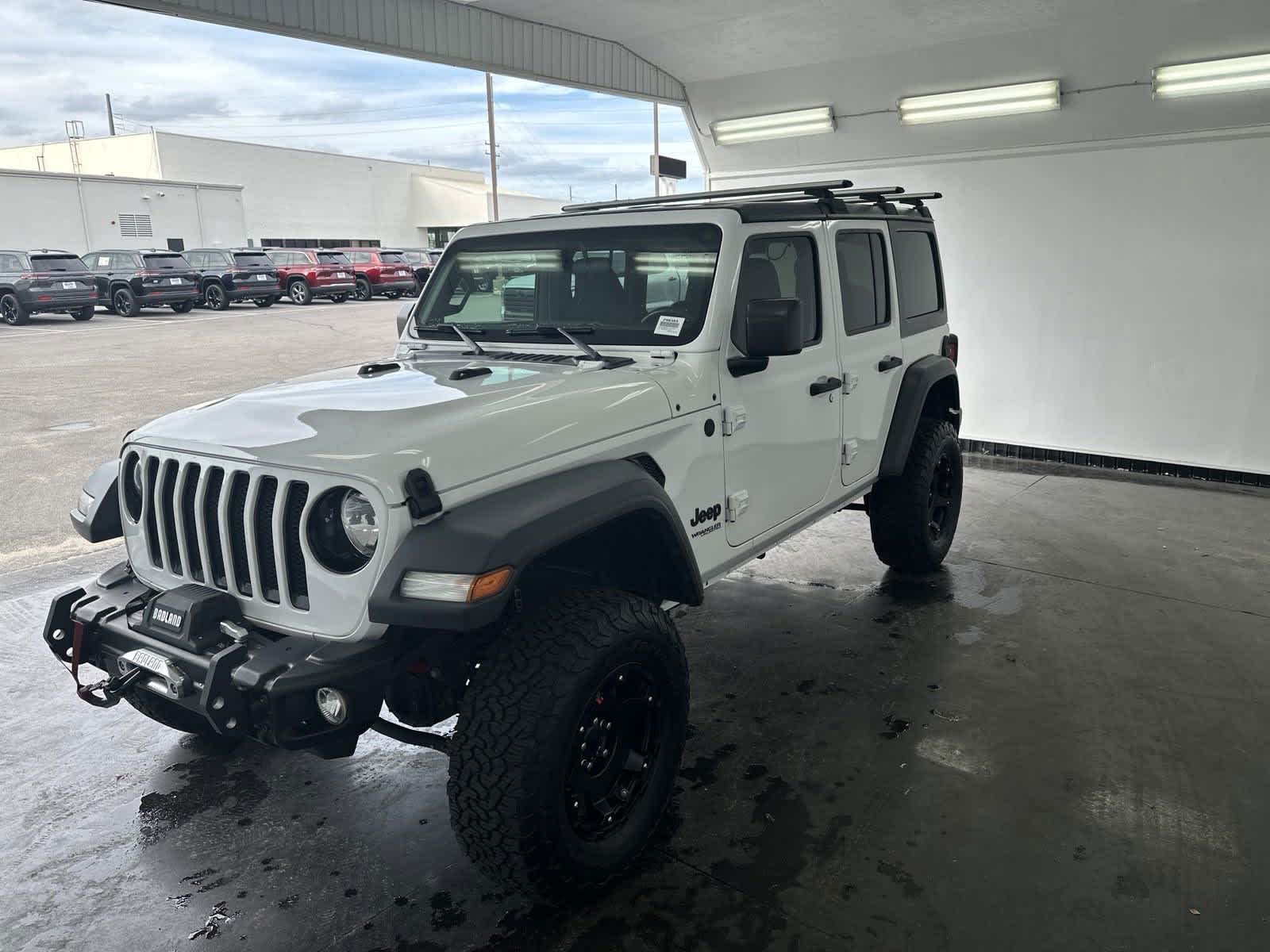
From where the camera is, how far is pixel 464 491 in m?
2.48

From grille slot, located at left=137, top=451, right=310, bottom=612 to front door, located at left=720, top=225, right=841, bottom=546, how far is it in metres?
1.57

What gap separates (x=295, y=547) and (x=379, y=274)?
25.4 meters

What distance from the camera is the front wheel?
2491 cm

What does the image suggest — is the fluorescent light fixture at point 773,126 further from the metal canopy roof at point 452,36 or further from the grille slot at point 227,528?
the grille slot at point 227,528

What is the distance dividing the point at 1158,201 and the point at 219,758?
7.29 metres

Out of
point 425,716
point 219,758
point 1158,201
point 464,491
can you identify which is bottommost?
point 219,758

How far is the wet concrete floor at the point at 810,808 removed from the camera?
2590 millimetres

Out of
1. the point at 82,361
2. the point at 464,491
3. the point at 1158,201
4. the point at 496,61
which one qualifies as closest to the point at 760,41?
the point at 496,61

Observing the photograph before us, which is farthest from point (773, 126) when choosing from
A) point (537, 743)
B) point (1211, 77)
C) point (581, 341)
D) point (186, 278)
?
point (186, 278)

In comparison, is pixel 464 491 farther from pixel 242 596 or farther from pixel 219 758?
pixel 219 758

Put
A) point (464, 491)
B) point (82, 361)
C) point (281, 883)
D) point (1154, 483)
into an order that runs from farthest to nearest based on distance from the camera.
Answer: point (82, 361), point (1154, 483), point (281, 883), point (464, 491)

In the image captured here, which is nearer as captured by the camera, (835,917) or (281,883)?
(835,917)

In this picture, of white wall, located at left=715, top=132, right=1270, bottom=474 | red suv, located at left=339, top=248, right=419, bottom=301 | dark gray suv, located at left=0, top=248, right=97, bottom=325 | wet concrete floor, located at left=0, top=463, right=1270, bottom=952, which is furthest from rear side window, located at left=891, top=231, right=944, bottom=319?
red suv, located at left=339, top=248, right=419, bottom=301

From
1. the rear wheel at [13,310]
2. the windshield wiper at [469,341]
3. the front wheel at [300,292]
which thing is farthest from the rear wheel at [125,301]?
the windshield wiper at [469,341]
